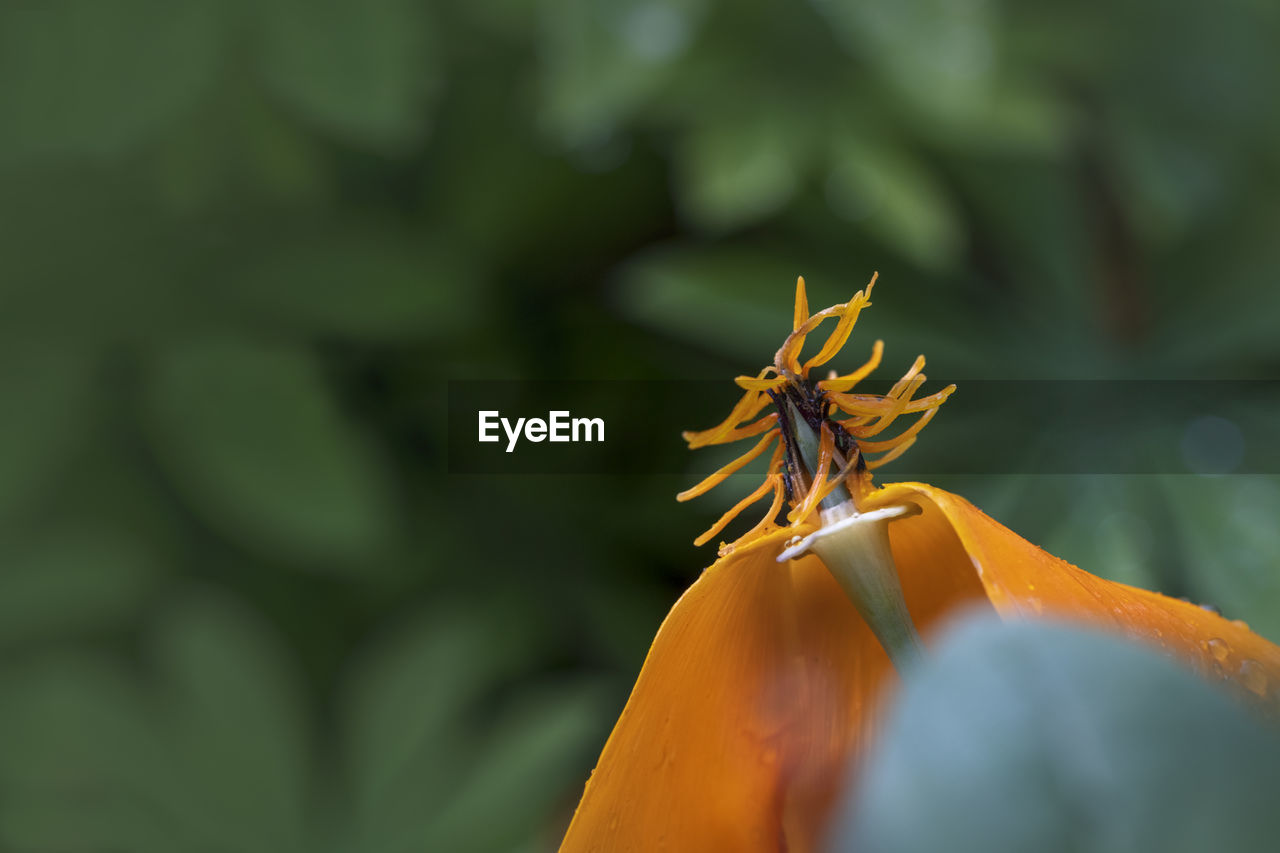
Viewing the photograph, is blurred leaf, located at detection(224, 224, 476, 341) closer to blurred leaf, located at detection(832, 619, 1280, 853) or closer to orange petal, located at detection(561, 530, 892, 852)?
orange petal, located at detection(561, 530, 892, 852)

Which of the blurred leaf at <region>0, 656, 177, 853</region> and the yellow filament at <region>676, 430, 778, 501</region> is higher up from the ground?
the yellow filament at <region>676, 430, 778, 501</region>

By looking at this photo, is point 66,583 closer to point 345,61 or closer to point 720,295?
point 345,61

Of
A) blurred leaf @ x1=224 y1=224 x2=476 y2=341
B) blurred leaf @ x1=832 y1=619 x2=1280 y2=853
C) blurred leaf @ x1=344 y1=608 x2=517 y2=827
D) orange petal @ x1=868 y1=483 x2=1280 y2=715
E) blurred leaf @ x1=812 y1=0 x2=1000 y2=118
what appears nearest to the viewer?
blurred leaf @ x1=832 y1=619 x2=1280 y2=853

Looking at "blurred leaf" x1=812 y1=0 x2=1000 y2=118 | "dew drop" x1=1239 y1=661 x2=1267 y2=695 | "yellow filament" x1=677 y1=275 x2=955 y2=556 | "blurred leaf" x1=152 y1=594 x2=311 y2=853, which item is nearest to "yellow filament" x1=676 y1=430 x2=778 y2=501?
"yellow filament" x1=677 y1=275 x2=955 y2=556

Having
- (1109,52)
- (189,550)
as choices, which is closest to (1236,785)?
(189,550)

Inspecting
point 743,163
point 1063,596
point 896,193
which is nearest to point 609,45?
point 743,163

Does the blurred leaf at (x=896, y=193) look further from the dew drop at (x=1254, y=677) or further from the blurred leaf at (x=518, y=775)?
the dew drop at (x=1254, y=677)

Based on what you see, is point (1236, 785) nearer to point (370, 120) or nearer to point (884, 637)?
point (884, 637)
